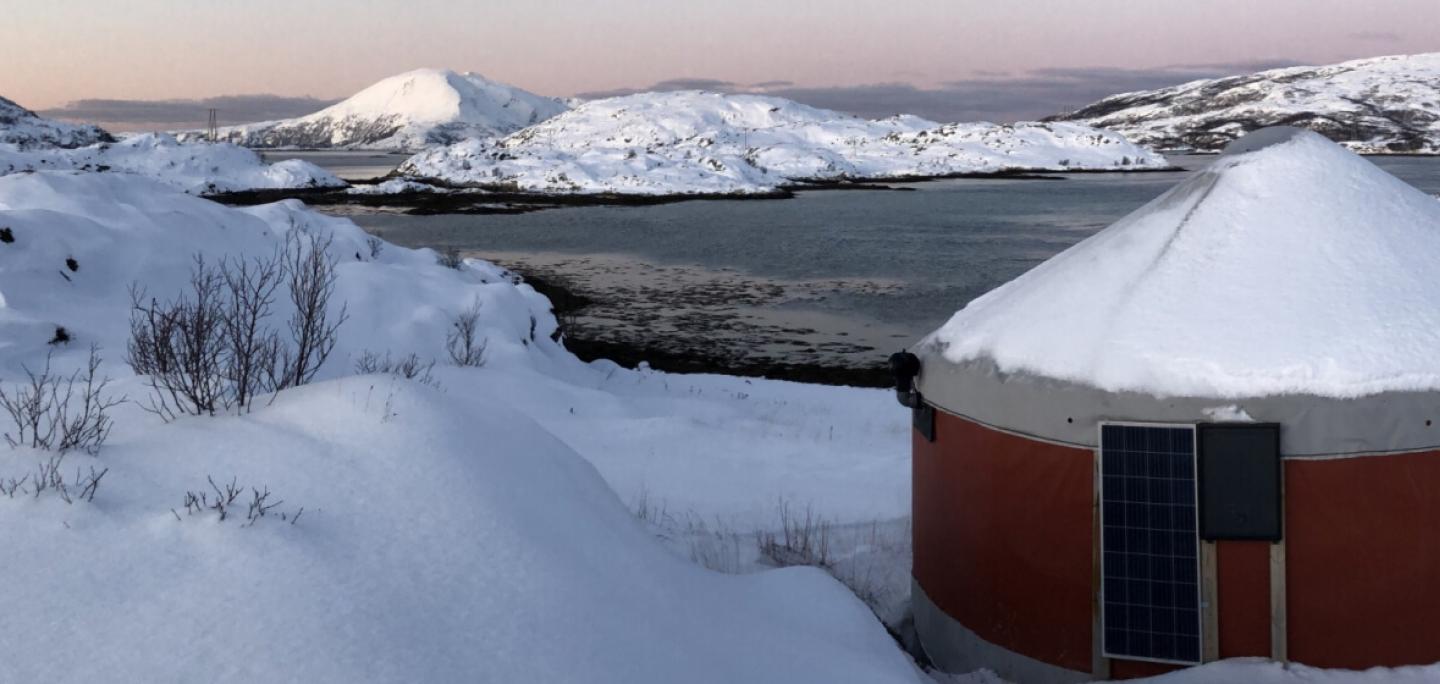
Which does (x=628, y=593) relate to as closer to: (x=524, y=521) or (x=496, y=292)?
(x=524, y=521)

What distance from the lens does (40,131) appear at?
123 m

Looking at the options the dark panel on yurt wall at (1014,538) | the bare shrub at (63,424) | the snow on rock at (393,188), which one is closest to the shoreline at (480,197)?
the snow on rock at (393,188)

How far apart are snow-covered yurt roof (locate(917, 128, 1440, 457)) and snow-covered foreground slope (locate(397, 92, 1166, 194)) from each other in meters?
81.3

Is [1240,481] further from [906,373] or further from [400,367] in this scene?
[400,367]

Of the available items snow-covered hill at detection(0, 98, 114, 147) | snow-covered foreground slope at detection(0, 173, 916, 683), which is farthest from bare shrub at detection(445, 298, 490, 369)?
snow-covered hill at detection(0, 98, 114, 147)

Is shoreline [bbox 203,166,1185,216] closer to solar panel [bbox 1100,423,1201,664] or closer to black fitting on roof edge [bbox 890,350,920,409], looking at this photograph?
black fitting on roof edge [bbox 890,350,920,409]

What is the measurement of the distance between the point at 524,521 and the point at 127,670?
6.40ft

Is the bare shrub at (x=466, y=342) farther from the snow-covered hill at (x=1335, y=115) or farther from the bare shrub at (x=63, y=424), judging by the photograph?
the snow-covered hill at (x=1335, y=115)

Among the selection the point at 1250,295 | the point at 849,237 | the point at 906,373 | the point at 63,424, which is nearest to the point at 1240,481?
the point at 1250,295

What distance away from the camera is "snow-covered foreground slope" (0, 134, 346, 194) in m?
81.8

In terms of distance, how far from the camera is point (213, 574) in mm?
4613

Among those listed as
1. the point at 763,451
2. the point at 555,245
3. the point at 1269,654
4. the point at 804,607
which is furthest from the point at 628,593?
the point at 555,245

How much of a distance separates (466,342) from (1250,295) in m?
14.5

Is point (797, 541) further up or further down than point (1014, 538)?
further down
